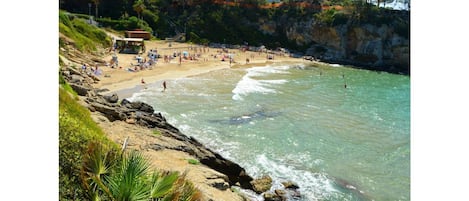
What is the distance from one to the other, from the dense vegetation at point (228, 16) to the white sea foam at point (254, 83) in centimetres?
1993


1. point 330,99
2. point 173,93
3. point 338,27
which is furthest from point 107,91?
point 338,27

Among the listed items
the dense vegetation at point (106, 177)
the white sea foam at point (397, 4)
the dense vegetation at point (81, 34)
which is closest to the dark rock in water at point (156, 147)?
the dense vegetation at point (106, 177)

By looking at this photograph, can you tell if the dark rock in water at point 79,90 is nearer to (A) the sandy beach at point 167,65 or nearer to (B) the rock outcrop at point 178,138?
(B) the rock outcrop at point 178,138

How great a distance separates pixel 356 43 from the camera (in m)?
69.4

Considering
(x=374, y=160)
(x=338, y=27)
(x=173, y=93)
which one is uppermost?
(x=338, y=27)

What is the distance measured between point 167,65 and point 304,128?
24.8 meters

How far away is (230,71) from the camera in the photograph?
150ft

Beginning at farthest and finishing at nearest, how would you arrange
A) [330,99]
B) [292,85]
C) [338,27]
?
[338,27] → [292,85] → [330,99]

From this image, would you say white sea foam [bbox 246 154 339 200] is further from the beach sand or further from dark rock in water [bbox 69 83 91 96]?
dark rock in water [bbox 69 83 91 96]

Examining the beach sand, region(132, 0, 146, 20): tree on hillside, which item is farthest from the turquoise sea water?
region(132, 0, 146, 20): tree on hillside
